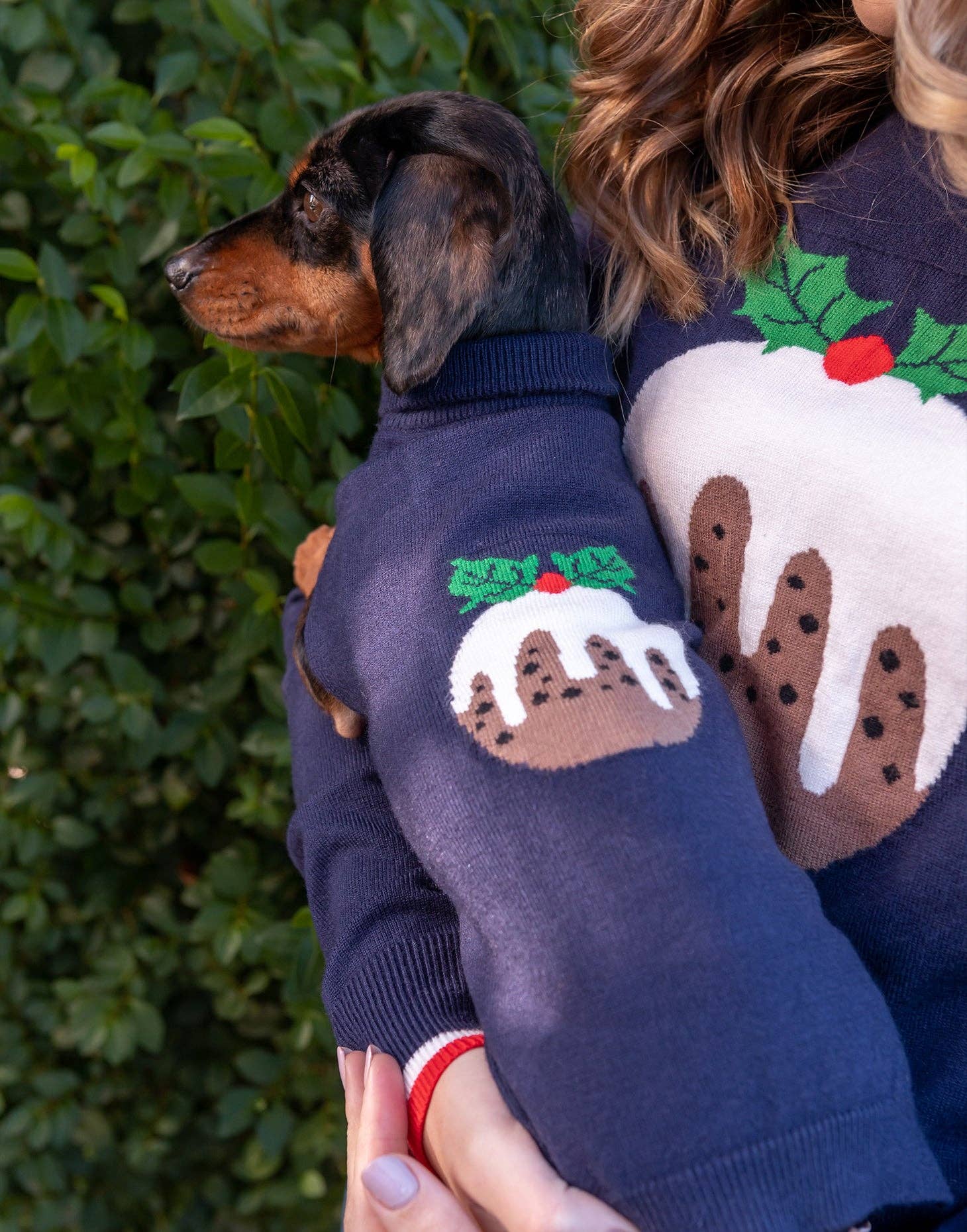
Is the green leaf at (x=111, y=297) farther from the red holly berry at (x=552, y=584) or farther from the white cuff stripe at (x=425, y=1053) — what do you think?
the white cuff stripe at (x=425, y=1053)

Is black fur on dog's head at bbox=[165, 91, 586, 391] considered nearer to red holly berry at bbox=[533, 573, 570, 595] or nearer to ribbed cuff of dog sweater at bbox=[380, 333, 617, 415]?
ribbed cuff of dog sweater at bbox=[380, 333, 617, 415]

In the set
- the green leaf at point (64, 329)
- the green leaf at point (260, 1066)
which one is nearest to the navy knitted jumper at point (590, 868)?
the green leaf at point (64, 329)

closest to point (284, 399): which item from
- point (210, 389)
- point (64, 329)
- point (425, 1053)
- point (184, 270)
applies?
point (210, 389)

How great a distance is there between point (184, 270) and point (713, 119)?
1.98ft

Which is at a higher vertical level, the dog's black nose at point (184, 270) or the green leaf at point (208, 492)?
the dog's black nose at point (184, 270)

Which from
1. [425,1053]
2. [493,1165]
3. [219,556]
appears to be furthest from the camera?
[219,556]

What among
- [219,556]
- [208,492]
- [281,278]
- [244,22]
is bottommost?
[219,556]

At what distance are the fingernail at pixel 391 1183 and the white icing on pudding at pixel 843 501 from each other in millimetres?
420

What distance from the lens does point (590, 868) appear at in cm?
70

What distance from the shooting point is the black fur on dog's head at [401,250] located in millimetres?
1016

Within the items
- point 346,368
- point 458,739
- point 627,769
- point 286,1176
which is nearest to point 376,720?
point 458,739

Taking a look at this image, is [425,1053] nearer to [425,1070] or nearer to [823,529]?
[425,1070]

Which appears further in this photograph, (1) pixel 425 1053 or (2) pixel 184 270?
(2) pixel 184 270

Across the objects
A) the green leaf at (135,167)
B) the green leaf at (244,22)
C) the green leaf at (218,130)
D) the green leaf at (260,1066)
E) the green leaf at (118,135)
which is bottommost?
the green leaf at (260,1066)
